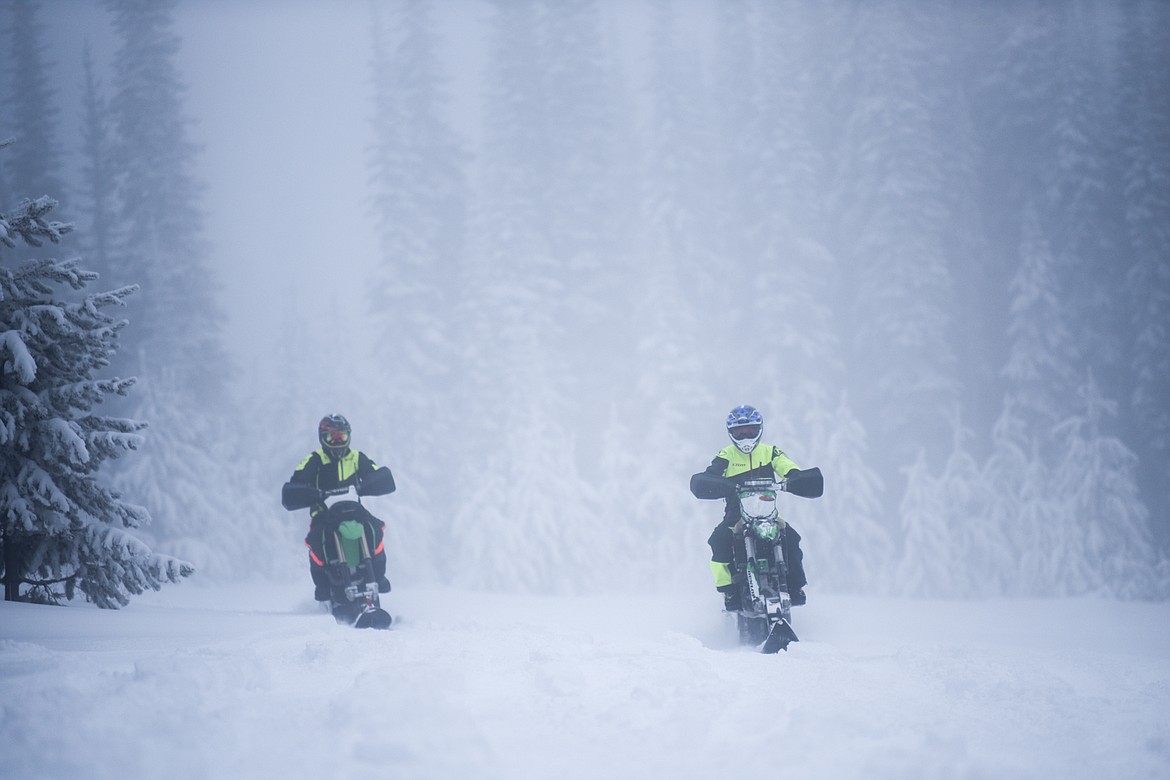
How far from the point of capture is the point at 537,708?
162 inches

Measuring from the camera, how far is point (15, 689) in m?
4.01

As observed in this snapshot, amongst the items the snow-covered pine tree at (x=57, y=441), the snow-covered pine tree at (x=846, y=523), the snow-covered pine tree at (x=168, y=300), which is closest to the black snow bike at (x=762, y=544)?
the snow-covered pine tree at (x=57, y=441)

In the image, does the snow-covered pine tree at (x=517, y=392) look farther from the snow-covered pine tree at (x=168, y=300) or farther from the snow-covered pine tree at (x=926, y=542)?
the snow-covered pine tree at (x=926, y=542)

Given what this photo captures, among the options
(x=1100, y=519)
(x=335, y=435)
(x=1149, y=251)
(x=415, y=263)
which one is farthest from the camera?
(x=415, y=263)

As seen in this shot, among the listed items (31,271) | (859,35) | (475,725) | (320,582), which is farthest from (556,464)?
(475,725)

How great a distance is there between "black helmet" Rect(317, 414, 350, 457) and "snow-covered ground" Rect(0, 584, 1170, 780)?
2393 millimetres

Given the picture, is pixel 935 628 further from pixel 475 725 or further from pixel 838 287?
pixel 838 287

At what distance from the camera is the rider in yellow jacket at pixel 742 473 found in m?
7.79

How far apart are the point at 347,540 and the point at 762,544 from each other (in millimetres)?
4528

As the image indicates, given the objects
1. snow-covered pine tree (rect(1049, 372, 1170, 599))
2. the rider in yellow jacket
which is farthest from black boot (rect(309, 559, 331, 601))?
snow-covered pine tree (rect(1049, 372, 1170, 599))

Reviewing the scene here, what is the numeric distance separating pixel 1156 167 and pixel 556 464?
68.5ft

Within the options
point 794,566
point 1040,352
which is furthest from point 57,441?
point 1040,352

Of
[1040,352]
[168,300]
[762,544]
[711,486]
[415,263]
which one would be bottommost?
[762,544]

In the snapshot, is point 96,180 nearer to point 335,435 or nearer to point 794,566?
point 335,435
